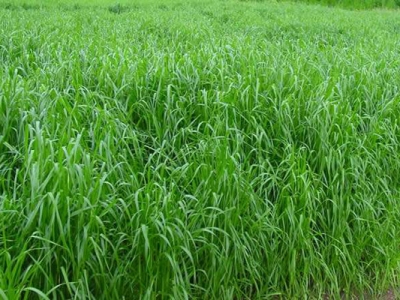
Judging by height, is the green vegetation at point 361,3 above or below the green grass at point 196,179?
above

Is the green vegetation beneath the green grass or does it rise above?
above

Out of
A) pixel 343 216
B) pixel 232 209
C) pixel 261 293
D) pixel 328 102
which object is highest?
pixel 328 102

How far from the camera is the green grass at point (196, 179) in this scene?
2.27 meters

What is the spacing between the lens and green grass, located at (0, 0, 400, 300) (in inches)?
89.4

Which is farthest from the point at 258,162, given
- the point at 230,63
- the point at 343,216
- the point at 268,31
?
the point at 268,31

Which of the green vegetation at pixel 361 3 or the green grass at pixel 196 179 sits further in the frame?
the green vegetation at pixel 361 3

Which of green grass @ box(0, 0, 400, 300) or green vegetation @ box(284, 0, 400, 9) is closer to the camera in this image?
green grass @ box(0, 0, 400, 300)

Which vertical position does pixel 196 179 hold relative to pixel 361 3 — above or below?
below

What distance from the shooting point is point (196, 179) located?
2834 mm

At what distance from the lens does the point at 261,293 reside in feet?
9.12

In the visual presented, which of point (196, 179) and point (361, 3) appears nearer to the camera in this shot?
point (196, 179)

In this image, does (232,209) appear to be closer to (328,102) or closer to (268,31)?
(328,102)

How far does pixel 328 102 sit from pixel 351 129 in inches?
9.7

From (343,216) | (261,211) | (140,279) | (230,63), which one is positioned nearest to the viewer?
(140,279)
